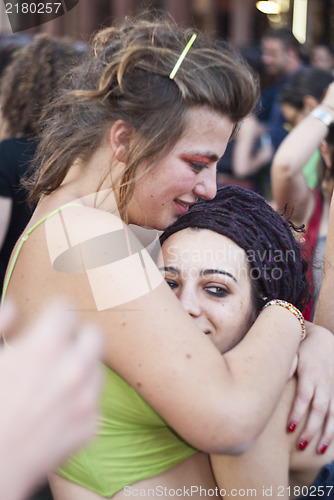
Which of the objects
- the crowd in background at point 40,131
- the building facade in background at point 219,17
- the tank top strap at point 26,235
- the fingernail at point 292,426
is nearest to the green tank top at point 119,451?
the tank top strap at point 26,235

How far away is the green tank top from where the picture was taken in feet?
4.85

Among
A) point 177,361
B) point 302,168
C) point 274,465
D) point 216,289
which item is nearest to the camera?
point 177,361

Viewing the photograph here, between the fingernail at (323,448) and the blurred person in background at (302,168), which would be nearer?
the fingernail at (323,448)

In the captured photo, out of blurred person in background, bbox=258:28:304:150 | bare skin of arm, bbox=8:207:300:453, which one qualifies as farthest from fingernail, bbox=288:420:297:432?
blurred person in background, bbox=258:28:304:150

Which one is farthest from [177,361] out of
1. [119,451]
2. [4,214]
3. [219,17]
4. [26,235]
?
[219,17]

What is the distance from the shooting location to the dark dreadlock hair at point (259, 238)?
5.75 ft

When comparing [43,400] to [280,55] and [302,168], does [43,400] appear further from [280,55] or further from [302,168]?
[280,55]

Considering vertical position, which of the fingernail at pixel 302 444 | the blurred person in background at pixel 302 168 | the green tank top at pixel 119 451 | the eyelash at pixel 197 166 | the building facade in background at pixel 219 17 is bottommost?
the building facade in background at pixel 219 17

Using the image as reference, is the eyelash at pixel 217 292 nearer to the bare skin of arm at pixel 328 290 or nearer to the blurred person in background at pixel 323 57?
the bare skin of arm at pixel 328 290

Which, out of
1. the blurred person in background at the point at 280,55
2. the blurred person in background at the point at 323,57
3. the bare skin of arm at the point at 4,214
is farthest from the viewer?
the blurred person in background at the point at 323,57

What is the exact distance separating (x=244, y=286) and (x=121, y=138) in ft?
1.73

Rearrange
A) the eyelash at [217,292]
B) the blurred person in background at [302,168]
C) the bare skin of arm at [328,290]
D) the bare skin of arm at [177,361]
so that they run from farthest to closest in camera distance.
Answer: the blurred person in background at [302,168] → the bare skin of arm at [328,290] → the eyelash at [217,292] → the bare skin of arm at [177,361]

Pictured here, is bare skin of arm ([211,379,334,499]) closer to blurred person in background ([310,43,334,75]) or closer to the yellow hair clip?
the yellow hair clip

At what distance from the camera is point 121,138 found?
1.60 meters
